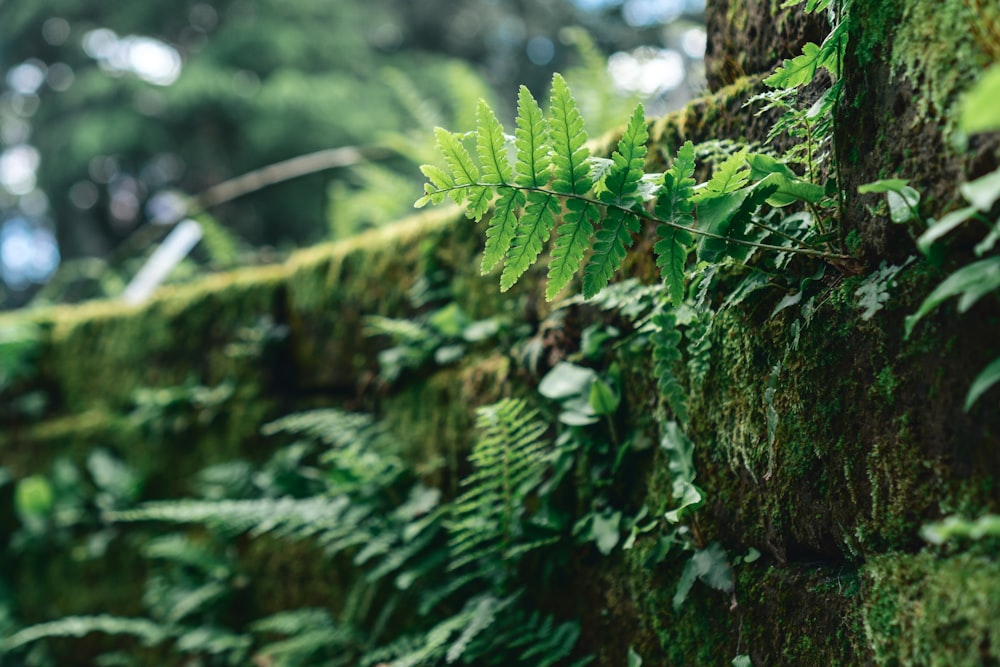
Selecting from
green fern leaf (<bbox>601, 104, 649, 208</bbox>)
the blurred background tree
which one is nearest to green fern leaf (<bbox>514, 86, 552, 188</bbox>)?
green fern leaf (<bbox>601, 104, 649, 208</bbox>)

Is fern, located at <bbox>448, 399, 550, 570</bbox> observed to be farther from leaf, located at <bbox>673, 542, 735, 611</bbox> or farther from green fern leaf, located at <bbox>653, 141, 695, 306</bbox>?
green fern leaf, located at <bbox>653, 141, 695, 306</bbox>

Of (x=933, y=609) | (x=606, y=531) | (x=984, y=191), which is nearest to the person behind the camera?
(x=984, y=191)

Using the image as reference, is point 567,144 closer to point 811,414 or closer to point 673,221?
point 673,221

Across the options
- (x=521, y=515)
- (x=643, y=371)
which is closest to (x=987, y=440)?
(x=643, y=371)

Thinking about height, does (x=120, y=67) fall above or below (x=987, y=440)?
above

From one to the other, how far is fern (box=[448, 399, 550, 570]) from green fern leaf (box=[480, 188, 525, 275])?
71cm

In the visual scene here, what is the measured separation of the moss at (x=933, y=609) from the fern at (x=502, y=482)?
0.99m

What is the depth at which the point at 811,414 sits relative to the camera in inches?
58.1

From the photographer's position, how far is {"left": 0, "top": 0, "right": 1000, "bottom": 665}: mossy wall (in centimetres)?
118

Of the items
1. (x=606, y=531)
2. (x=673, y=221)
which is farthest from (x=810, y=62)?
(x=606, y=531)

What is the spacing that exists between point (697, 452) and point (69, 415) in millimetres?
4238

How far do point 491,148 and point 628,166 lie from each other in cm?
27

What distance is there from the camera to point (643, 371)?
2.04m

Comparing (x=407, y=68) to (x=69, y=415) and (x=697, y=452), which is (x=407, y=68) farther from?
(x=697, y=452)
